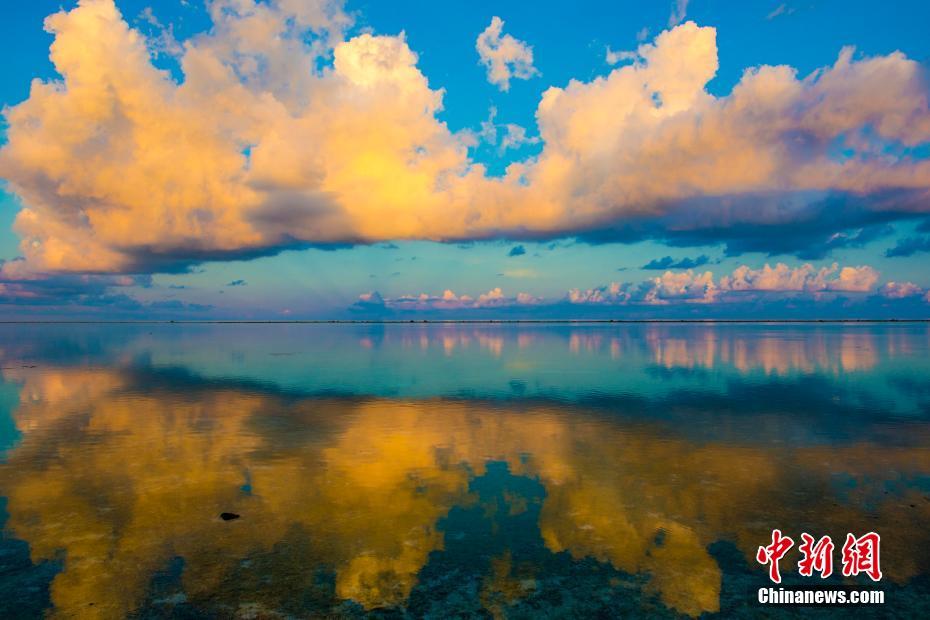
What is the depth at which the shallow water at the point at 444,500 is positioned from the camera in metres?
11.4

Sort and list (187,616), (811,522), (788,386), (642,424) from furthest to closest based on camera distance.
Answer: (788,386) < (642,424) < (811,522) < (187,616)

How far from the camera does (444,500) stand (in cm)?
1684

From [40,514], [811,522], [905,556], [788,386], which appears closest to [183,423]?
[40,514]

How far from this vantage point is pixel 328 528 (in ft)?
48.0

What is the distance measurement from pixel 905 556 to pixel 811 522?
2241 mm

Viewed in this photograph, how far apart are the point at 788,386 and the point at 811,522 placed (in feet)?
103

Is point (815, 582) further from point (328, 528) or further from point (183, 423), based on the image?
point (183, 423)

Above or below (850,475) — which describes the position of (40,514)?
above

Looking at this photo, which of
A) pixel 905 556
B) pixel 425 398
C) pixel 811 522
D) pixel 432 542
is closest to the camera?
pixel 905 556

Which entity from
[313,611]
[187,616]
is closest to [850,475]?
[313,611]

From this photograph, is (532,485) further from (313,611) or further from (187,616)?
(187,616)

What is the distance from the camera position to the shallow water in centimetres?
1144

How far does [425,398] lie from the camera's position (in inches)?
1454

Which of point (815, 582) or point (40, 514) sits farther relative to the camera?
point (40, 514)
